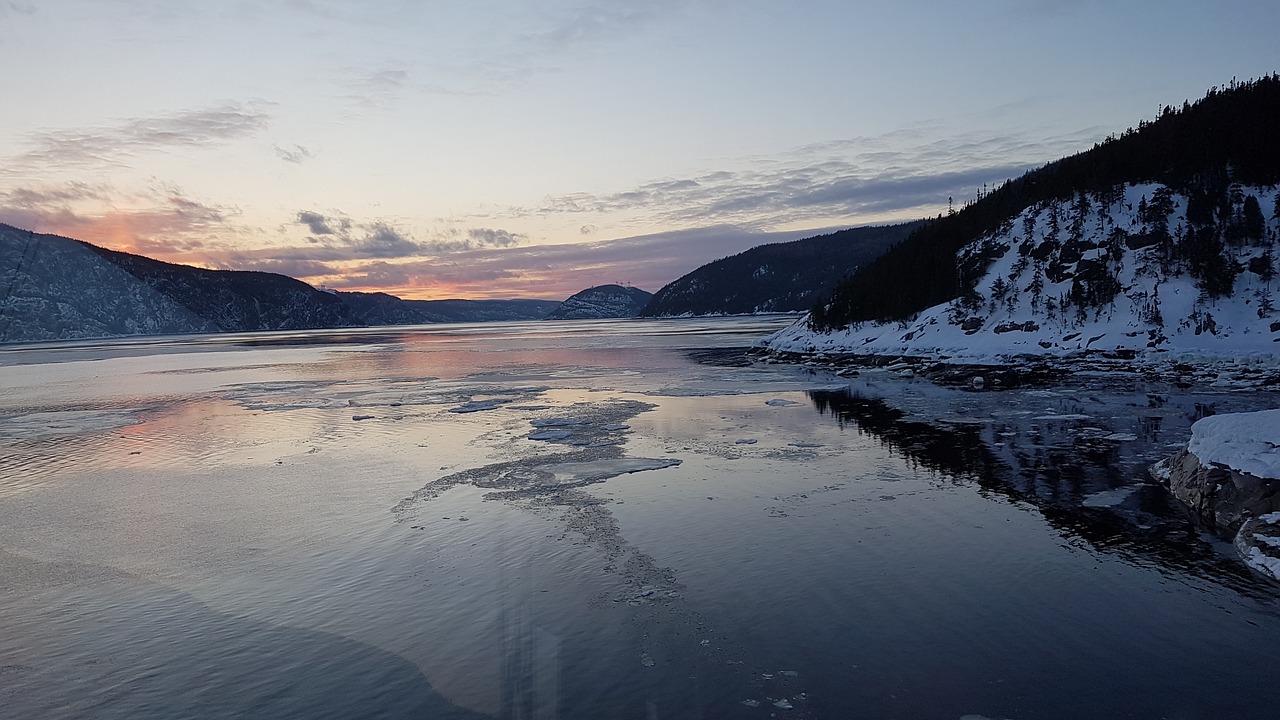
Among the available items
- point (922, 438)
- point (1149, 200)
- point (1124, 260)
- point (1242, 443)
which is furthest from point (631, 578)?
point (1149, 200)

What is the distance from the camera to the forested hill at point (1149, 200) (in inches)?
1655

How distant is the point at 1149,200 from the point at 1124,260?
574cm

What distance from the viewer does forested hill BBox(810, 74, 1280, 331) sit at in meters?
42.0

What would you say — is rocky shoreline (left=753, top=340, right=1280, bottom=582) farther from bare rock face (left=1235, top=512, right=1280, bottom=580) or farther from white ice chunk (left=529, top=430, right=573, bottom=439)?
white ice chunk (left=529, top=430, right=573, bottom=439)

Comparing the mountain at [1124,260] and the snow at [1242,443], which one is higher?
the mountain at [1124,260]

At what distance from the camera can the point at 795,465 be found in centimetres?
1714

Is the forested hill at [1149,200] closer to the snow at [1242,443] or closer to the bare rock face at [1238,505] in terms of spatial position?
the snow at [1242,443]

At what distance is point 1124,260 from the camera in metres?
43.9

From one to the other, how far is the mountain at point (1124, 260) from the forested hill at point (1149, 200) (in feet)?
0.35

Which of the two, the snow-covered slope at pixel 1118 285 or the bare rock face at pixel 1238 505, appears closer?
the bare rock face at pixel 1238 505

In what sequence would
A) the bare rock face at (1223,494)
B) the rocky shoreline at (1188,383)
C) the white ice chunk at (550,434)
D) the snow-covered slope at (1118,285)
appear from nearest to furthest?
1. the rocky shoreline at (1188,383)
2. the bare rock face at (1223,494)
3. the white ice chunk at (550,434)
4. the snow-covered slope at (1118,285)

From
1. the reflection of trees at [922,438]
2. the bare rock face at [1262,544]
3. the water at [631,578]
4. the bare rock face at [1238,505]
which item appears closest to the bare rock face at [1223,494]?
the bare rock face at [1238,505]

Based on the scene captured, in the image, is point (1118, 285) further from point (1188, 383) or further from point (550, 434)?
point (550, 434)

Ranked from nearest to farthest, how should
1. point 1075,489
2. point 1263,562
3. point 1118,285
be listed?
point 1263,562
point 1075,489
point 1118,285
